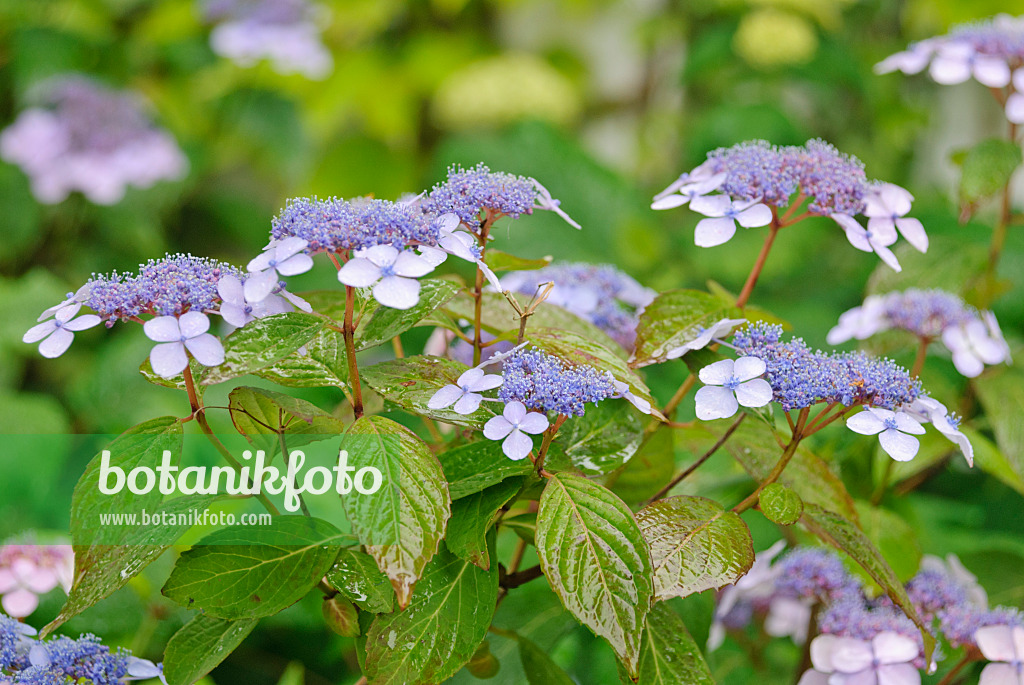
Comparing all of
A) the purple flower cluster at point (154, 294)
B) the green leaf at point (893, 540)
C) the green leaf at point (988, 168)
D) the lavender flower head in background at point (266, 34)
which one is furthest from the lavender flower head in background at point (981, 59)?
the lavender flower head in background at point (266, 34)

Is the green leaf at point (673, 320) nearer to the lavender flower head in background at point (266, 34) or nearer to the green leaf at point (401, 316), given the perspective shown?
the green leaf at point (401, 316)

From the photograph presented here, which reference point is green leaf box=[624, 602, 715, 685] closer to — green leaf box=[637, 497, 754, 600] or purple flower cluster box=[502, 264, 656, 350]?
green leaf box=[637, 497, 754, 600]

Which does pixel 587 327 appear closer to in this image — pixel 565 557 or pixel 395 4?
pixel 565 557

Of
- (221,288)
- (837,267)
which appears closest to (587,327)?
(221,288)

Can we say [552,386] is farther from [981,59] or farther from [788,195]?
[981,59]

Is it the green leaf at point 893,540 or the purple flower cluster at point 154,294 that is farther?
the green leaf at point 893,540

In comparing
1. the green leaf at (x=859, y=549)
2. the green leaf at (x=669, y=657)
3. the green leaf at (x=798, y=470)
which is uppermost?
the green leaf at (x=859, y=549)
